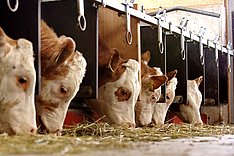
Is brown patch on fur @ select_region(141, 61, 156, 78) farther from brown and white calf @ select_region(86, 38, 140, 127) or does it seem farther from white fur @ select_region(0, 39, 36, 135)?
white fur @ select_region(0, 39, 36, 135)

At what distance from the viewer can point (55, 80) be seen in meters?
4.14

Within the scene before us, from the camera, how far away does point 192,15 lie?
8500mm

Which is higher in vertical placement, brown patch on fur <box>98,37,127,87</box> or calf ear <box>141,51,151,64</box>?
calf ear <box>141,51,151,64</box>

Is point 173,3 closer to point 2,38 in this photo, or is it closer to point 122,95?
point 122,95

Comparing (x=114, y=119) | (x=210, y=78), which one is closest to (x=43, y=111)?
(x=114, y=119)

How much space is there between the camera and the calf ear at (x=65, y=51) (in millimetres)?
4035

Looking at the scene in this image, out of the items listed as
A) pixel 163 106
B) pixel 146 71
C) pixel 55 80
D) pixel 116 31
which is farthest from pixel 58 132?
pixel 163 106

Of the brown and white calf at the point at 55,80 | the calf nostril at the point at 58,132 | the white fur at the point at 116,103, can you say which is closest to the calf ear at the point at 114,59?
the white fur at the point at 116,103

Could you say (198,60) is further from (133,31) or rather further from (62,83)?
(62,83)

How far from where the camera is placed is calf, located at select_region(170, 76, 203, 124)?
268 inches

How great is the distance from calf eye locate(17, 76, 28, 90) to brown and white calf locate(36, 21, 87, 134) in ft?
1.99

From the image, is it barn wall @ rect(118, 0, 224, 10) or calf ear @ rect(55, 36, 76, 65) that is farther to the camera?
barn wall @ rect(118, 0, 224, 10)

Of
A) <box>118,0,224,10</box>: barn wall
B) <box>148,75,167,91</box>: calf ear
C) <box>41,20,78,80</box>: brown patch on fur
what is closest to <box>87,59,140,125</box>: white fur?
<box>148,75,167,91</box>: calf ear

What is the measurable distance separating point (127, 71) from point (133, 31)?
44 centimetres
